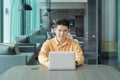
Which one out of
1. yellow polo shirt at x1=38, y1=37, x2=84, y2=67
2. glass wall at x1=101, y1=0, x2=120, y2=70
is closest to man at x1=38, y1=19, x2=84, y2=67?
yellow polo shirt at x1=38, y1=37, x2=84, y2=67

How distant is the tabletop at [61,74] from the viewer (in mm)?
2716

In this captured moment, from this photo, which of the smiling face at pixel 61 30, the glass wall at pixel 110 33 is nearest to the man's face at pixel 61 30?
the smiling face at pixel 61 30

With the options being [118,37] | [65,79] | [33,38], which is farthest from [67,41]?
[33,38]

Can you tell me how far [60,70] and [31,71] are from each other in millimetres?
303

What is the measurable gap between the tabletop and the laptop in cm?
5

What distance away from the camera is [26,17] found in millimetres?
12938

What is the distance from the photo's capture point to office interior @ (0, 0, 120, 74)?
681 cm

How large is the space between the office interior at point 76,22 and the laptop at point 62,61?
374 centimetres

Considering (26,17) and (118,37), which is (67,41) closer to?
Result: (118,37)

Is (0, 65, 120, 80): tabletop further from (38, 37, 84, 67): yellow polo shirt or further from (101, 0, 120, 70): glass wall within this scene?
(101, 0, 120, 70): glass wall

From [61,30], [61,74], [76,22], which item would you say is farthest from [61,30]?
[76,22]

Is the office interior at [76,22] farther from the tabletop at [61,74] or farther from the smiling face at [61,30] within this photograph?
the tabletop at [61,74]

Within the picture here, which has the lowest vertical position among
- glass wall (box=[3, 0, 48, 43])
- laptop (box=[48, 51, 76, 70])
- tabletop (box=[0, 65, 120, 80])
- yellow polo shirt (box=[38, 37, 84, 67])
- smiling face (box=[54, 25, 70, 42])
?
tabletop (box=[0, 65, 120, 80])

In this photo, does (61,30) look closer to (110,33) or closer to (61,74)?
(61,74)
